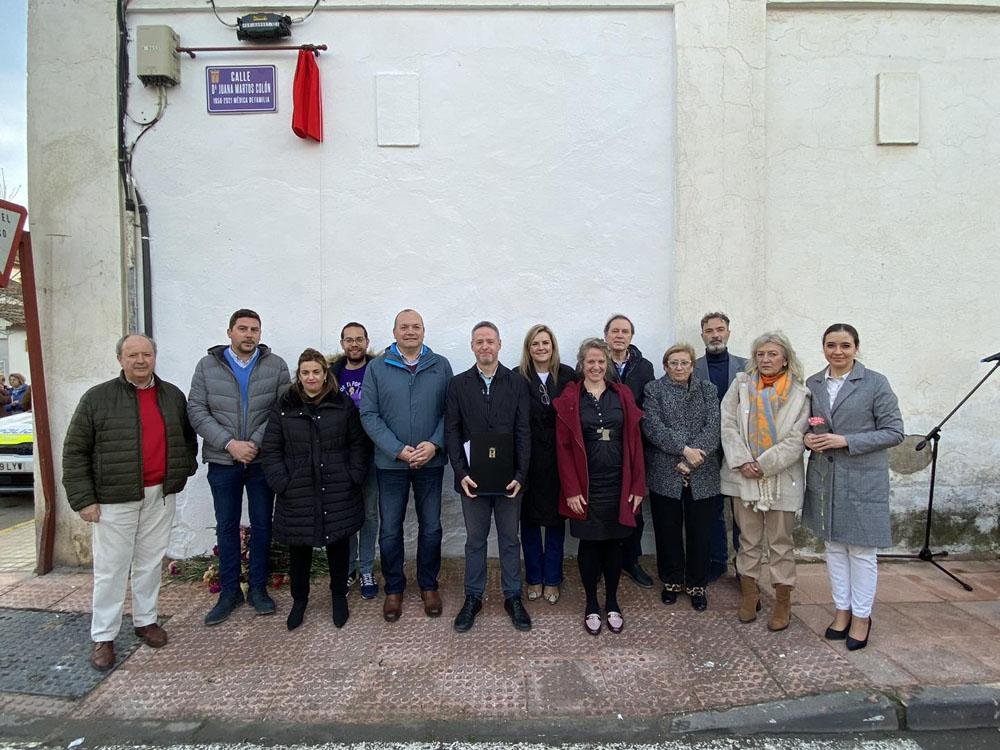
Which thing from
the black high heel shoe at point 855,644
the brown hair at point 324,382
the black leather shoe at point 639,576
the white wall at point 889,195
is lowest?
the black high heel shoe at point 855,644

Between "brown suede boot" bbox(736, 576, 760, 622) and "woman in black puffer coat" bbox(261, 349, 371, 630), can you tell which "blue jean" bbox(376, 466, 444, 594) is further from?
"brown suede boot" bbox(736, 576, 760, 622)

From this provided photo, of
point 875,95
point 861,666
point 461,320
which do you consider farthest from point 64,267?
point 875,95

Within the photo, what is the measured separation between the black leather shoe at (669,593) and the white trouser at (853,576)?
100cm

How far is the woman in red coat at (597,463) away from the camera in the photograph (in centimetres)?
359

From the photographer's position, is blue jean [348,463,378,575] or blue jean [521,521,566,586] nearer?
blue jean [521,521,566,586]

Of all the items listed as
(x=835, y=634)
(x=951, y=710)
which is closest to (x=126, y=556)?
(x=835, y=634)

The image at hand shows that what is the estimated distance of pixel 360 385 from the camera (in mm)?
4109

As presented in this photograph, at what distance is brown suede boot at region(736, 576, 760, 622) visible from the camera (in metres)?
3.74

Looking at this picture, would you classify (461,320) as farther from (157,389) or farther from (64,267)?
(64,267)

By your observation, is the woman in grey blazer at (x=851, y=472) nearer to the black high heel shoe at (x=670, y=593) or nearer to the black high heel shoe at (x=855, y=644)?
the black high heel shoe at (x=855, y=644)

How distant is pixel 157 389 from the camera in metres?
3.54

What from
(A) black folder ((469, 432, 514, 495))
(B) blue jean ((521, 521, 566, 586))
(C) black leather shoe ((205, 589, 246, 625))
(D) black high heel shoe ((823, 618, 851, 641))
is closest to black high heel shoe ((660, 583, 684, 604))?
(B) blue jean ((521, 521, 566, 586))

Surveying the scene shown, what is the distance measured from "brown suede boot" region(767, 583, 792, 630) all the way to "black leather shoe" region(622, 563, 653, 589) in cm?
89

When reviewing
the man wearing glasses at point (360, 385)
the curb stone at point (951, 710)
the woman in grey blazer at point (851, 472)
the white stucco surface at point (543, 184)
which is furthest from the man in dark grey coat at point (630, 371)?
the man wearing glasses at point (360, 385)
